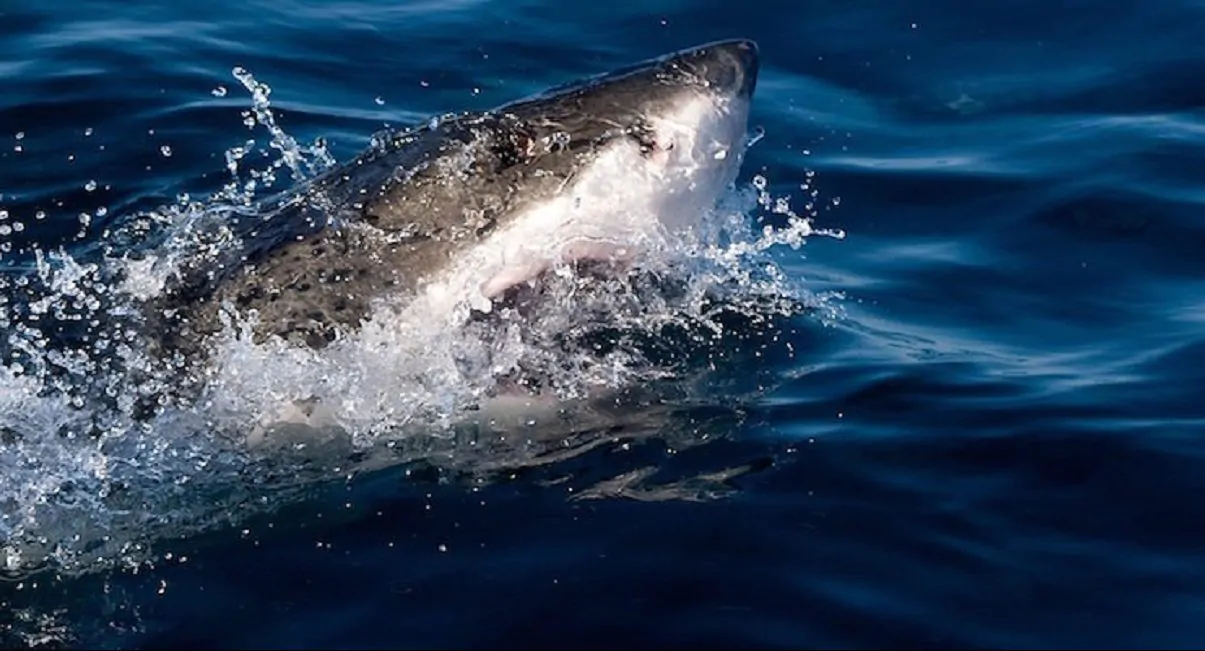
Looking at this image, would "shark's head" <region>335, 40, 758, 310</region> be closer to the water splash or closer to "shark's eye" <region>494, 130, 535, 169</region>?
"shark's eye" <region>494, 130, 535, 169</region>

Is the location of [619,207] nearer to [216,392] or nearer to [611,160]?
[611,160]

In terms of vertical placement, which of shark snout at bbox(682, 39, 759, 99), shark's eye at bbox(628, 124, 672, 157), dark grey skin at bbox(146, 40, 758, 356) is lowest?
dark grey skin at bbox(146, 40, 758, 356)

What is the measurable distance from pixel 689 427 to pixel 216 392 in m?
1.27

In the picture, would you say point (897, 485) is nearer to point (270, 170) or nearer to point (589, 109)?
point (589, 109)

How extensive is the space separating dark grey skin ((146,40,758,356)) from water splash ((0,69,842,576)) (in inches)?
2.9

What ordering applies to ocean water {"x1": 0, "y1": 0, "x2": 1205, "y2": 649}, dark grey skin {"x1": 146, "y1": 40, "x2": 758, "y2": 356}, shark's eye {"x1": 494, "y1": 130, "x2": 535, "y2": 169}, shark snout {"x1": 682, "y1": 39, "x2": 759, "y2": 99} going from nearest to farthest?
ocean water {"x1": 0, "y1": 0, "x2": 1205, "y2": 649}, dark grey skin {"x1": 146, "y1": 40, "x2": 758, "y2": 356}, shark's eye {"x1": 494, "y1": 130, "x2": 535, "y2": 169}, shark snout {"x1": 682, "y1": 39, "x2": 759, "y2": 99}

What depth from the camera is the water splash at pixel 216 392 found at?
4625 millimetres

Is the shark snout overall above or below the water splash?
above

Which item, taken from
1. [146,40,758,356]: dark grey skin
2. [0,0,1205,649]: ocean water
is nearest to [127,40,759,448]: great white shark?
[146,40,758,356]: dark grey skin

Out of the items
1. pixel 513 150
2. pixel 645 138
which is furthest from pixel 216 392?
pixel 645 138

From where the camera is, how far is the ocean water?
167 inches

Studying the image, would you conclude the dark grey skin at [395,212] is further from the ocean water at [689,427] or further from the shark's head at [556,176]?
the ocean water at [689,427]

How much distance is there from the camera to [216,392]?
4.77m

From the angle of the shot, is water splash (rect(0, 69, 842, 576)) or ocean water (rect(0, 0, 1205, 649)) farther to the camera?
water splash (rect(0, 69, 842, 576))
